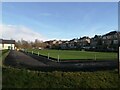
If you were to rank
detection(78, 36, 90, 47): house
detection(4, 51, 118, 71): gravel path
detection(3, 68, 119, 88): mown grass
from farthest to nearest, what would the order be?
detection(78, 36, 90, 47): house, detection(4, 51, 118, 71): gravel path, detection(3, 68, 119, 88): mown grass

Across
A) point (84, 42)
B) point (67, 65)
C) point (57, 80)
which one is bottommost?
point (67, 65)

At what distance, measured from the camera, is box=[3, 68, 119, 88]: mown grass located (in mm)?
10234

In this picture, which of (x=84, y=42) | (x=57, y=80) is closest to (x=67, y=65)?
(x=57, y=80)

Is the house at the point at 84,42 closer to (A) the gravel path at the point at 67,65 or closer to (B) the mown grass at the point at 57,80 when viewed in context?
(A) the gravel path at the point at 67,65

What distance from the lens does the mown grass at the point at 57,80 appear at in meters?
10.2

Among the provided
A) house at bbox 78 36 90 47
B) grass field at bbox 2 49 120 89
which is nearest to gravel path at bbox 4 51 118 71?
grass field at bbox 2 49 120 89

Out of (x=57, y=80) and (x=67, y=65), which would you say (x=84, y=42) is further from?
(x=57, y=80)

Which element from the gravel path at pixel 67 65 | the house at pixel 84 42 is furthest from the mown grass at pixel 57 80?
the house at pixel 84 42

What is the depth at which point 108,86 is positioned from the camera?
10.6 m

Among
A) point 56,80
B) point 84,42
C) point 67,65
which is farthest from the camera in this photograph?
point 84,42

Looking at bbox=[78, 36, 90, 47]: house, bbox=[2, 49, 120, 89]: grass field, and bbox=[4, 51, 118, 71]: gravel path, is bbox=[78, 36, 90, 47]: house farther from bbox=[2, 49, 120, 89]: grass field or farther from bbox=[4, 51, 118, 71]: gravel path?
bbox=[2, 49, 120, 89]: grass field

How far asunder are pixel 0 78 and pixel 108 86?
4718mm

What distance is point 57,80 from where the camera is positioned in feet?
35.5

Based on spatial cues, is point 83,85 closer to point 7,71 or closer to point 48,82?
point 48,82
